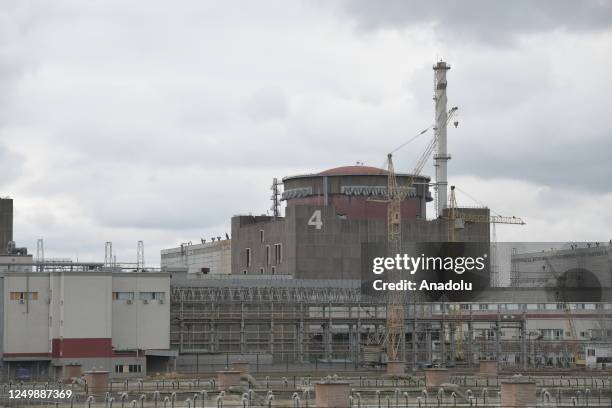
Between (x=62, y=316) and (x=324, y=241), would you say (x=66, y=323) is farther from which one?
(x=324, y=241)

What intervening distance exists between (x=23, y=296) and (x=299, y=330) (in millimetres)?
36193

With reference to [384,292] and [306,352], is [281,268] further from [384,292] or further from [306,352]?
[306,352]

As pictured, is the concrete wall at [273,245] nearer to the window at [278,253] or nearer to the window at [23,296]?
the window at [278,253]

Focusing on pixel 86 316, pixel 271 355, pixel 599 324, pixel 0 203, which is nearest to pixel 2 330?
pixel 86 316

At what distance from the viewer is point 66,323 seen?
118 metres

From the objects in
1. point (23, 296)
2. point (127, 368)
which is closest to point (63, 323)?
point (23, 296)

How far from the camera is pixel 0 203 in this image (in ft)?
611

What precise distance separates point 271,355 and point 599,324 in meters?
69.1

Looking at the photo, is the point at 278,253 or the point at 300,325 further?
the point at 278,253

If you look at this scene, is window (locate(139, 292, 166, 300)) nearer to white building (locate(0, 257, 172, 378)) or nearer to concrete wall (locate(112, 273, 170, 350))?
concrete wall (locate(112, 273, 170, 350))

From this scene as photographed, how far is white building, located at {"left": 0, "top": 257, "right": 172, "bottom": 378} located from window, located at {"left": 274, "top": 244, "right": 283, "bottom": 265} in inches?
2689

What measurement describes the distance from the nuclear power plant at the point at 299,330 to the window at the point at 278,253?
0.30m

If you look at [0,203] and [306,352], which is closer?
[306,352]

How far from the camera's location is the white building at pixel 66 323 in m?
117
